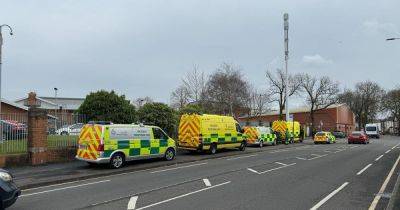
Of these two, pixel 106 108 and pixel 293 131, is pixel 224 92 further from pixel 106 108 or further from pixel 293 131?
pixel 106 108

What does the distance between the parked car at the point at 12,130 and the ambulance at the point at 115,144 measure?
8.72 ft

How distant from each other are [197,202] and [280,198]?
2138mm

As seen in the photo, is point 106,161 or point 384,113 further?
point 384,113

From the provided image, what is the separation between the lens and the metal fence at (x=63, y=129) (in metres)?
20.8

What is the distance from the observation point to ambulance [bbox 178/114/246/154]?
26.9 m

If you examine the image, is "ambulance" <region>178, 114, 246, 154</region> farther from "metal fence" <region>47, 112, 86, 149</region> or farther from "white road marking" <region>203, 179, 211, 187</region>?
"white road marking" <region>203, 179, 211, 187</region>

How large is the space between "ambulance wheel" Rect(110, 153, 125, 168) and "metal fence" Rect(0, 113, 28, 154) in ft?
13.5

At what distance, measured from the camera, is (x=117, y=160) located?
19.1m

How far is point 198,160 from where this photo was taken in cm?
2362

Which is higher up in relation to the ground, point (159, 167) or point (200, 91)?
point (200, 91)

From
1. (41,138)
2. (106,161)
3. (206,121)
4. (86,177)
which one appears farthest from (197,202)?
(206,121)

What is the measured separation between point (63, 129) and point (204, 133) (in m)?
8.90

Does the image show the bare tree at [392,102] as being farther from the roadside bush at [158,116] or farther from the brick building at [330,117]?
the roadside bush at [158,116]

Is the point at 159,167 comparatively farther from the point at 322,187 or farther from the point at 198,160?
the point at 322,187
